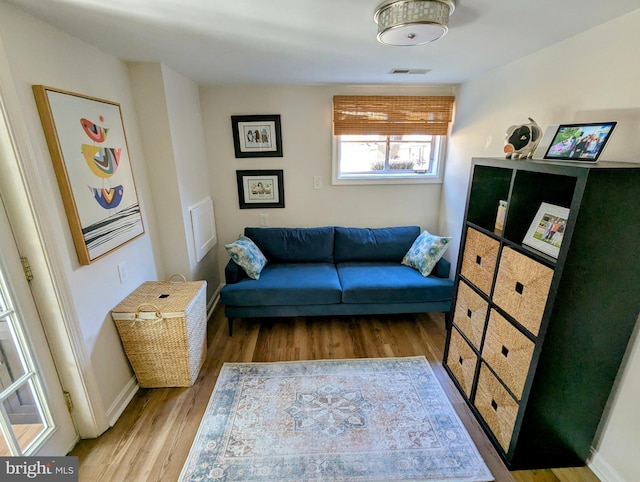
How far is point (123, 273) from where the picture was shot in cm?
191

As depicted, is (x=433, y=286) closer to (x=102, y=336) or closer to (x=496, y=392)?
(x=496, y=392)

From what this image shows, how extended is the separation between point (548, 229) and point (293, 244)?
7.04 feet

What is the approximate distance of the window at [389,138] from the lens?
293 centimetres

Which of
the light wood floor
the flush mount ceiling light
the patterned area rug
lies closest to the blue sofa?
the light wood floor

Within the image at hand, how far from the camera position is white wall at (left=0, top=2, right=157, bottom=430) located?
4.21 feet

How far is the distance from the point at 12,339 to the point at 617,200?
263 cm

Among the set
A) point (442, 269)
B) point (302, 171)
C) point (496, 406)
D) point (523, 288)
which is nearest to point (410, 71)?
point (302, 171)

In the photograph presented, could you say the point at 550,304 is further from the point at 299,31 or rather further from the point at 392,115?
the point at 392,115

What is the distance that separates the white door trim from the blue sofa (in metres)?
1.06

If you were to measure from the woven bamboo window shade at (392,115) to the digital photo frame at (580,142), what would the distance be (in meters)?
1.64

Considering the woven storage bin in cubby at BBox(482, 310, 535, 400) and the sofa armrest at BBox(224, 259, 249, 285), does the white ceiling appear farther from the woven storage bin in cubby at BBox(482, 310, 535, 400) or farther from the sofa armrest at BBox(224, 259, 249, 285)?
the sofa armrest at BBox(224, 259, 249, 285)

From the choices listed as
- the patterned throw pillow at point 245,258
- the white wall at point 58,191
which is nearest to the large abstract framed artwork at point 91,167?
the white wall at point 58,191

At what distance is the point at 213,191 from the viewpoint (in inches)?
122

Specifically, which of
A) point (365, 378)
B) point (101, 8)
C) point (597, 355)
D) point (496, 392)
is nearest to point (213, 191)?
point (101, 8)
